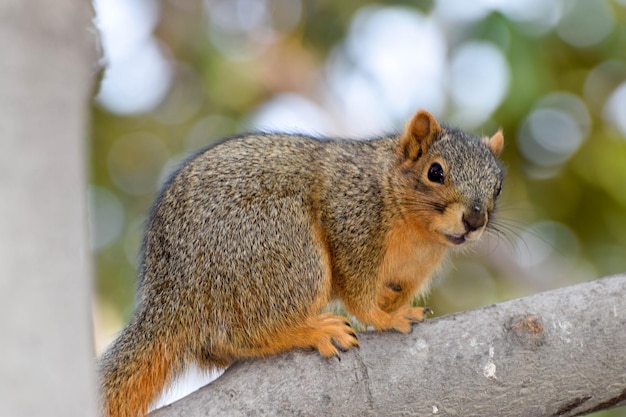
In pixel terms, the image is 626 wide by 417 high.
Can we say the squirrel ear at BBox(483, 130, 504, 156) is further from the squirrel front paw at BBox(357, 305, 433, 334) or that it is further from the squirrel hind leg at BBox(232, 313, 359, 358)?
the squirrel hind leg at BBox(232, 313, 359, 358)

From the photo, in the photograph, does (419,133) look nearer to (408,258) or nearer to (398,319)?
(408,258)

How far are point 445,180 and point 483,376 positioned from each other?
93 centimetres

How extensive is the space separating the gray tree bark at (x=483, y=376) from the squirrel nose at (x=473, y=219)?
20.5 inches

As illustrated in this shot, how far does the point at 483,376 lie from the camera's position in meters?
2.23

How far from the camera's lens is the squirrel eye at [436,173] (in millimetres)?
3004

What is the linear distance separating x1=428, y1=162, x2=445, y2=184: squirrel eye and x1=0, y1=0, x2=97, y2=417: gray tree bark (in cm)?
224

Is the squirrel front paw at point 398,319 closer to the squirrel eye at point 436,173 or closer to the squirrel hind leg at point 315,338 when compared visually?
the squirrel hind leg at point 315,338

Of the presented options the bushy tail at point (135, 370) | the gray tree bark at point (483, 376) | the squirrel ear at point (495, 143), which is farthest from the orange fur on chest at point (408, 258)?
the bushy tail at point (135, 370)

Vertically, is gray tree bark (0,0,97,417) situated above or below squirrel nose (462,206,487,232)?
above

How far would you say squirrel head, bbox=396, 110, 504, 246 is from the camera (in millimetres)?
2855

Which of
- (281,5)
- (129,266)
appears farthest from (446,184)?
(281,5)

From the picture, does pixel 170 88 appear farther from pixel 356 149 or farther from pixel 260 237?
pixel 260 237

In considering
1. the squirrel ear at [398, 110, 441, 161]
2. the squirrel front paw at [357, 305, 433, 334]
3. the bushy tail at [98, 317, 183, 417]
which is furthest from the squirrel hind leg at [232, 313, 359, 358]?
the squirrel ear at [398, 110, 441, 161]

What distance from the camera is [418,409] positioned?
2.21m
